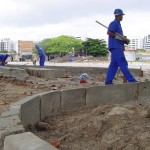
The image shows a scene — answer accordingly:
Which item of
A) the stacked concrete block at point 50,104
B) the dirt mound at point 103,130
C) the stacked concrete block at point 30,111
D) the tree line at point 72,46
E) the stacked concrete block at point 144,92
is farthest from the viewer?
the tree line at point 72,46

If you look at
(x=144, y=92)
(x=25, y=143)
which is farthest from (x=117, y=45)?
(x=25, y=143)

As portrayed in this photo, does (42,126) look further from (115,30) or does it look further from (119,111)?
(115,30)

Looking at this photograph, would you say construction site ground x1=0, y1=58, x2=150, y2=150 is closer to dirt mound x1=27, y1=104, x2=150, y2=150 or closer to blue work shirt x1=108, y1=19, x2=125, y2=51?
dirt mound x1=27, y1=104, x2=150, y2=150

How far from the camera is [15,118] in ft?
12.4

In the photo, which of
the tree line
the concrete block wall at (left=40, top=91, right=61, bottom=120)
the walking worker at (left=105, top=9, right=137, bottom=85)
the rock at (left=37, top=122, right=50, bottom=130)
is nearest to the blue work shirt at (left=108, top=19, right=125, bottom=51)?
the walking worker at (left=105, top=9, right=137, bottom=85)

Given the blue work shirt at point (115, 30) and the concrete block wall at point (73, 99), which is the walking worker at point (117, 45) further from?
the concrete block wall at point (73, 99)

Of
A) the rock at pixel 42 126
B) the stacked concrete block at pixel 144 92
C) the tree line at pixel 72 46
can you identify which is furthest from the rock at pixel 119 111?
the tree line at pixel 72 46

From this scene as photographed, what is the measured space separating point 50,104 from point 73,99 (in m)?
0.64

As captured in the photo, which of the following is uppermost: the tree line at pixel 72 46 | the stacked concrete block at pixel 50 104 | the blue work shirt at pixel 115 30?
the tree line at pixel 72 46

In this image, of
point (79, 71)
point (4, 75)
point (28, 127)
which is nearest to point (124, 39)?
point (28, 127)

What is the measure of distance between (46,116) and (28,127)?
0.90 m

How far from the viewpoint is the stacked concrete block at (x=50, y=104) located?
17.6 ft

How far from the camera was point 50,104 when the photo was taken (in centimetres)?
558

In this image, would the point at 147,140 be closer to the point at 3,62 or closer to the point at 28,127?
the point at 28,127
